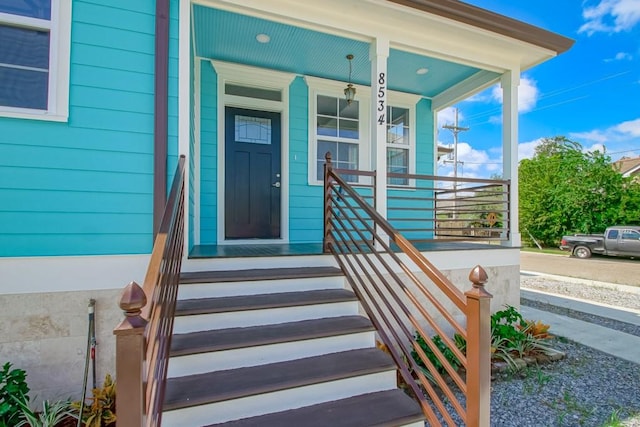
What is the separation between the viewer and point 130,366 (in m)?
1.01

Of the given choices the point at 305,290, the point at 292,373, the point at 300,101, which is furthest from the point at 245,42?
the point at 292,373

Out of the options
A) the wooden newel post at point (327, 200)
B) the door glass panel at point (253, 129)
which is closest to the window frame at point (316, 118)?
the door glass panel at point (253, 129)

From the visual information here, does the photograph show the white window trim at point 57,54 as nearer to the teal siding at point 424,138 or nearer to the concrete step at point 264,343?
the concrete step at point 264,343

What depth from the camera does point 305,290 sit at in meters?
2.69

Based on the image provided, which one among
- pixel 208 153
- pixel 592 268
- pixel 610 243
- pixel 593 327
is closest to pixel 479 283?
pixel 208 153

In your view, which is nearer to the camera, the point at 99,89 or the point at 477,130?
the point at 99,89

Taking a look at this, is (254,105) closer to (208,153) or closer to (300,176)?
(208,153)

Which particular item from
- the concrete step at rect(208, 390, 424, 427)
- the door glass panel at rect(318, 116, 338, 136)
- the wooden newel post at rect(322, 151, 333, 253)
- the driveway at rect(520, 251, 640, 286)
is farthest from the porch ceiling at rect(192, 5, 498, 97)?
the driveway at rect(520, 251, 640, 286)

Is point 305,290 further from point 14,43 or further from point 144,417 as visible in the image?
point 14,43

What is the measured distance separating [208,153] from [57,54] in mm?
1921

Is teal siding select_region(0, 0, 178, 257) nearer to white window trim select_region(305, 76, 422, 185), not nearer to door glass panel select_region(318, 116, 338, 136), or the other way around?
white window trim select_region(305, 76, 422, 185)

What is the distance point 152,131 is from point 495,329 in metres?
3.96

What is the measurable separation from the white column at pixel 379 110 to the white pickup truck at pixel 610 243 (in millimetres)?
12375

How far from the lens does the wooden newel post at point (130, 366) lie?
1.00 metres
